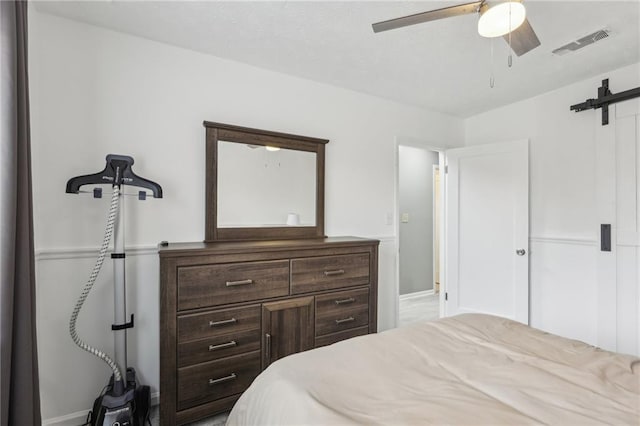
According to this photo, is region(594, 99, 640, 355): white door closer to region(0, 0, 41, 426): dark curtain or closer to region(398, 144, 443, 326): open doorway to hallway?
region(398, 144, 443, 326): open doorway to hallway

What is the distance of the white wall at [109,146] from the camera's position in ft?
6.53

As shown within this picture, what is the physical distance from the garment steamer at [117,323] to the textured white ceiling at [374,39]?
960 mm

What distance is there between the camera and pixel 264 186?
8.97 feet

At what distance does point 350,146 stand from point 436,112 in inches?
54.0

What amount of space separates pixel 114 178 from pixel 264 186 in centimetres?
111

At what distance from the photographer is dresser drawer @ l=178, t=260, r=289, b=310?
6.39 ft

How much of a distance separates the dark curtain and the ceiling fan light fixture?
1982 mm

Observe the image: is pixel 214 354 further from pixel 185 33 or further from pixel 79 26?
pixel 79 26

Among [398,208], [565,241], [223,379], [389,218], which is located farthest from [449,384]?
[565,241]

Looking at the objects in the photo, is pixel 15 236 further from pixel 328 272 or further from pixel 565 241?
pixel 565 241

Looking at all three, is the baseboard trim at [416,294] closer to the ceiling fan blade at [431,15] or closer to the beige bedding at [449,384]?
the beige bedding at [449,384]

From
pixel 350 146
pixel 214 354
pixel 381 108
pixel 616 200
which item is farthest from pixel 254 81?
pixel 616 200

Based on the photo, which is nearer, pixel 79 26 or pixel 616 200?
pixel 79 26

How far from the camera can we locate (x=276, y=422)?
1013 millimetres
